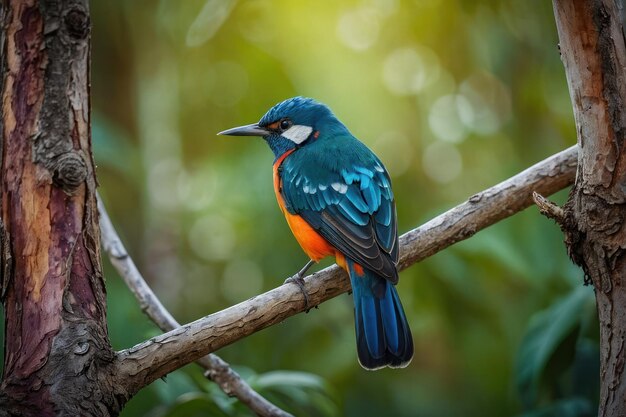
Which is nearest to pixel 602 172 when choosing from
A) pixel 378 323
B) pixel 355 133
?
pixel 378 323

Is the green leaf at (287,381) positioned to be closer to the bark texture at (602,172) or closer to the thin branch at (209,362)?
the thin branch at (209,362)

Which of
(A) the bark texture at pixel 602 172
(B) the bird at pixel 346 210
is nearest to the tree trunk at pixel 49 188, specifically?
(B) the bird at pixel 346 210

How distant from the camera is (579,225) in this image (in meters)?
2.93

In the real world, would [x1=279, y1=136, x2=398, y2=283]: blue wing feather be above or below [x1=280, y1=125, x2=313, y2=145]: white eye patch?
below

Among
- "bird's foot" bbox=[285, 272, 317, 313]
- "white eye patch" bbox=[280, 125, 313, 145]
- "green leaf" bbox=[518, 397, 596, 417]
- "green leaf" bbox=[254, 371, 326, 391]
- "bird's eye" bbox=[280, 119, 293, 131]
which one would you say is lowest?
"green leaf" bbox=[518, 397, 596, 417]

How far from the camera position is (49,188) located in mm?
2943

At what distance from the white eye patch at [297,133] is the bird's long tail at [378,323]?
125 centimetres

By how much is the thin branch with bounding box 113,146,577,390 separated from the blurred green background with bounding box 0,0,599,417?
4.37 feet

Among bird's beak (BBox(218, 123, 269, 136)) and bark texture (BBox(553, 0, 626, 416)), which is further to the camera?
bird's beak (BBox(218, 123, 269, 136))

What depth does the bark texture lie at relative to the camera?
2.69 meters

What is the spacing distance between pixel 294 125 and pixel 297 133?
6cm

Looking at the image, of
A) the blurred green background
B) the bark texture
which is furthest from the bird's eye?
the bark texture

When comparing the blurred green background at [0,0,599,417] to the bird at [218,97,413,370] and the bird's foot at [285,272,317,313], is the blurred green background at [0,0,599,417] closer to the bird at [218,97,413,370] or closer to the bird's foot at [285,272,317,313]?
the bird at [218,97,413,370]

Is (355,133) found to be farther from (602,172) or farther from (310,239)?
(602,172)
